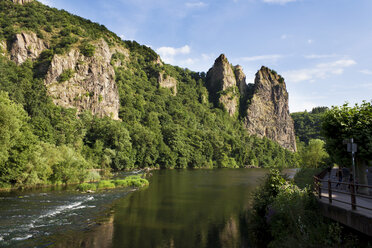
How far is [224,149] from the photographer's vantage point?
15312 centimetres

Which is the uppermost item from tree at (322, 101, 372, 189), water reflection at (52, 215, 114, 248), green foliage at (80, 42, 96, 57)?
green foliage at (80, 42, 96, 57)

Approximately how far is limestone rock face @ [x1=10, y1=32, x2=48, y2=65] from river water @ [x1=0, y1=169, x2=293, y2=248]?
91.4 meters

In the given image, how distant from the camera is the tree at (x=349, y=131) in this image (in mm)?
17484

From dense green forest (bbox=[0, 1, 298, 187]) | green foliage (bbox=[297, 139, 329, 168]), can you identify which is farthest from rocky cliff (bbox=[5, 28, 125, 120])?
green foliage (bbox=[297, 139, 329, 168])

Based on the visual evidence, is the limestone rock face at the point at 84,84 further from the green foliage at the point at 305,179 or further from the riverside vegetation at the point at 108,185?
the green foliage at the point at 305,179

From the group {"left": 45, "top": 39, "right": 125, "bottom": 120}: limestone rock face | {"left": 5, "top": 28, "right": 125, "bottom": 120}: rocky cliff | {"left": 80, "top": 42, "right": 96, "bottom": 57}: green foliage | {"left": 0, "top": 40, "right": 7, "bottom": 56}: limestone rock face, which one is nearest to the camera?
{"left": 45, "top": 39, "right": 125, "bottom": 120}: limestone rock face

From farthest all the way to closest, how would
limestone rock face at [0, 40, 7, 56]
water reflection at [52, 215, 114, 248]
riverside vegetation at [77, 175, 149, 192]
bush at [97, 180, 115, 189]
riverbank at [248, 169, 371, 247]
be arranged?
limestone rock face at [0, 40, 7, 56] → bush at [97, 180, 115, 189] → riverside vegetation at [77, 175, 149, 192] → water reflection at [52, 215, 114, 248] → riverbank at [248, 169, 371, 247]

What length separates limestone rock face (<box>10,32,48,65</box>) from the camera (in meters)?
104

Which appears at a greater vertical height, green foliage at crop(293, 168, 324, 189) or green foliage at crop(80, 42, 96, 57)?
green foliage at crop(80, 42, 96, 57)

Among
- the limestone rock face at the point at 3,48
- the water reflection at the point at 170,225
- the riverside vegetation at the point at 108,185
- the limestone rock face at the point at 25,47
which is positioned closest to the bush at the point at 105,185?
the riverside vegetation at the point at 108,185

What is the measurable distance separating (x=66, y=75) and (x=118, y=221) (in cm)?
9446

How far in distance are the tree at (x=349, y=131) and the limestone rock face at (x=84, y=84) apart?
305 feet

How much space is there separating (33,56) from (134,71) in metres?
79.5

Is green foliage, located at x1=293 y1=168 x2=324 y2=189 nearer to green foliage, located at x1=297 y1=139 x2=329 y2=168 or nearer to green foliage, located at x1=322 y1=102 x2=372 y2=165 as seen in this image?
green foliage, located at x1=322 y1=102 x2=372 y2=165
